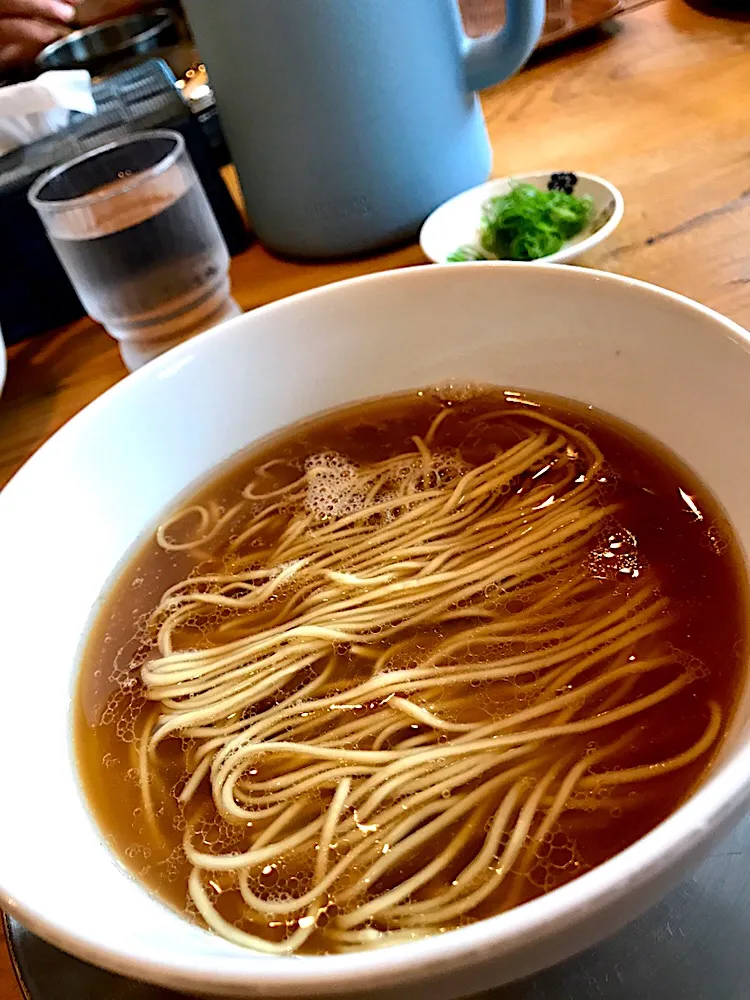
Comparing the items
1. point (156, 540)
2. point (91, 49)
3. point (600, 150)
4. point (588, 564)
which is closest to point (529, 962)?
point (588, 564)

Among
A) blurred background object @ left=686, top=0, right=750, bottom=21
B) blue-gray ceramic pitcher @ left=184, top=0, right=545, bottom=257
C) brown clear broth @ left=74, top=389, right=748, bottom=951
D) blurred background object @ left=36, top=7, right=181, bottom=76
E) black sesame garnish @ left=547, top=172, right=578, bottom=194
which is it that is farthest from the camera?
blurred background object @ left=36, top=7, right=181, bottom=76

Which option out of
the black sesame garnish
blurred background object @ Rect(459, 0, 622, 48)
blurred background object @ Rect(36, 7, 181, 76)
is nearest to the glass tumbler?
the black sesame garnish

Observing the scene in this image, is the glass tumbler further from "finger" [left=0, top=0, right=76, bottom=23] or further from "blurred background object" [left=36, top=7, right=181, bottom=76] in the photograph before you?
"finger" [left=0, top=0, right=76, bottom=23]

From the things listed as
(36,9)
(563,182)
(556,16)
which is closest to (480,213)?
(563,182)

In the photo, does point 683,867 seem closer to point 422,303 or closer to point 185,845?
point 185,845

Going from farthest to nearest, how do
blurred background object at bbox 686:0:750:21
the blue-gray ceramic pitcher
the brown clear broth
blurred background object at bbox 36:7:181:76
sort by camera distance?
blurred background object at bbox 36:7:181:76 < blurred background object at bbox 686:0:750:21 < the blue-gray ceramic pitcher < the brown clear broth

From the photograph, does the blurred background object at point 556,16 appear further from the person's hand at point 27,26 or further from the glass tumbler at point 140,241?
the person's hand at point 27,26
